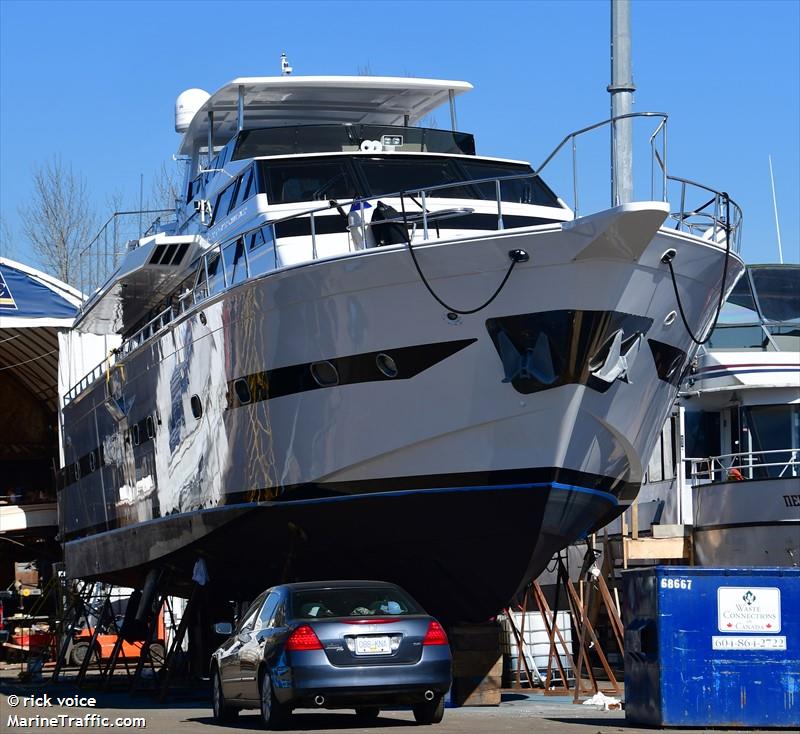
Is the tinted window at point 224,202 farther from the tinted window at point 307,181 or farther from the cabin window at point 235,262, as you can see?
the cabin window at point 235,262

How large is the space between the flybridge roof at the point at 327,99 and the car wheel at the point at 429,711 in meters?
10.3

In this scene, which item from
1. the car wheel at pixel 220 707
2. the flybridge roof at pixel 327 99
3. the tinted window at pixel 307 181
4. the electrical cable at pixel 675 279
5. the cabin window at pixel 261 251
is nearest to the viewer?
the car wheel at pixel 220 707

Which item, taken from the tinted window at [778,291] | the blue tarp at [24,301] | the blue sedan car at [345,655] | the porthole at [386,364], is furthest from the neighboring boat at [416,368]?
the blue tarp at [24,301]

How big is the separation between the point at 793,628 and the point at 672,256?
4130 millimetres

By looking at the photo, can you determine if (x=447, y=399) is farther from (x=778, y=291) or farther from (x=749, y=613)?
(x=778, y=291)

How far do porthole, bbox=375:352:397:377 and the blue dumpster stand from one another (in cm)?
360

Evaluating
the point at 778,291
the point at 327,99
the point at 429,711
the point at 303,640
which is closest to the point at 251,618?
the point at 303,640

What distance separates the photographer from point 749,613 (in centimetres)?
1141

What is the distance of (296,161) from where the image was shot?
1720 cm

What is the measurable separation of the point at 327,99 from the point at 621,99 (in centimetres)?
625

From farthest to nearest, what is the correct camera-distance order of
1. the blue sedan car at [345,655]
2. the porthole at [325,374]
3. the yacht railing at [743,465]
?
the yacht railing at [743,465] < the porthole at [325,374] < the blue sedan car at [345,655]

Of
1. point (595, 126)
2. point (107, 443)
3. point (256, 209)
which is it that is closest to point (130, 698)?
point (107, 443)

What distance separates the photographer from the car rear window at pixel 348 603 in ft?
38.7

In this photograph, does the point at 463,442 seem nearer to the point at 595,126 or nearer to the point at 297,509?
the point at 297,509
